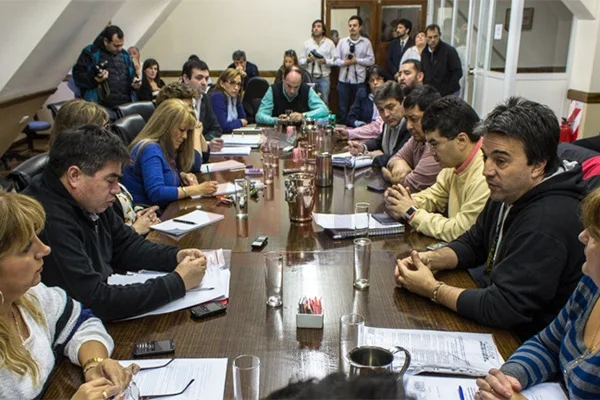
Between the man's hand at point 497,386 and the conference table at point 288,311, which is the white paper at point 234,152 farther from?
the man's hand at point 497,386

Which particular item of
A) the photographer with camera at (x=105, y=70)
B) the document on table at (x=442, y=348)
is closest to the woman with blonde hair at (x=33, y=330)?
the document on table at (x=442, y=348)

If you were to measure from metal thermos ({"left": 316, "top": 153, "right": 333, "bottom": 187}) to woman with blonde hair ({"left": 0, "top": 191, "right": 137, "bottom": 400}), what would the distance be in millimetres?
1520

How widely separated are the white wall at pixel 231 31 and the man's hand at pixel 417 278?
7579 mm

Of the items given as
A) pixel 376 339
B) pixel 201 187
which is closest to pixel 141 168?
pixel 201 187

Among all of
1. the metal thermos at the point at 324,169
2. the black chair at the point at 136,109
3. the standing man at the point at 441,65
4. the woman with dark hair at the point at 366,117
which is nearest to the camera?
the metal thermos at the point at 324,169

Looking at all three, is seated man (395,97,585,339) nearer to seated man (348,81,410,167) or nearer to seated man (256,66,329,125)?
seated man (348,81,410,167)

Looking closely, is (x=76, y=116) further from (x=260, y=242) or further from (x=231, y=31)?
(x=231, y=31)

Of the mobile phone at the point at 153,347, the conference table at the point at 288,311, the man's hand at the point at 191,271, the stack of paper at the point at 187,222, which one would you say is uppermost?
the man's hand at the point at 191,271

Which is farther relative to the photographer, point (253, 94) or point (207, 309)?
point (253, 94)

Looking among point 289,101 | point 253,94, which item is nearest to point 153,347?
point 289,101

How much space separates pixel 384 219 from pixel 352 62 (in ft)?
19.4

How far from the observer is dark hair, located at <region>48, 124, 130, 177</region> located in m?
1.48

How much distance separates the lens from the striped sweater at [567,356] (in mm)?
1096

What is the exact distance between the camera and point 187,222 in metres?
2.07
